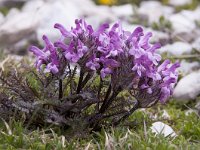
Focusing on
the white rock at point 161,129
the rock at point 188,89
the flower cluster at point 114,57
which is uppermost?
the flower cluster at point 114,57

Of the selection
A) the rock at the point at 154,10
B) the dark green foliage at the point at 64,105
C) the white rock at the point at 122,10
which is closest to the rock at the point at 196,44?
the rock at the point at 154,10

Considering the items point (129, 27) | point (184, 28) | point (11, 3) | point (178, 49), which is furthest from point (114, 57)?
point (11, 3)

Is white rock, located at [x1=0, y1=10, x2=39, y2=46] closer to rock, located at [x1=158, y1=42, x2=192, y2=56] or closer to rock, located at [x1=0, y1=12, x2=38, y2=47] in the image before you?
rock, located at [x1=0, y1=12, x2=38, y2=47]

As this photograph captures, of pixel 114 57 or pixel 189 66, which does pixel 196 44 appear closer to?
pixel 189 66

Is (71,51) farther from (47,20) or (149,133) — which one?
(47,20)

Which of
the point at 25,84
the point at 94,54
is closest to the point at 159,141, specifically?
the point at 94,54

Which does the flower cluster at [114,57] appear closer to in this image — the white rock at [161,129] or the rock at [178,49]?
the white rock at [161,129]
